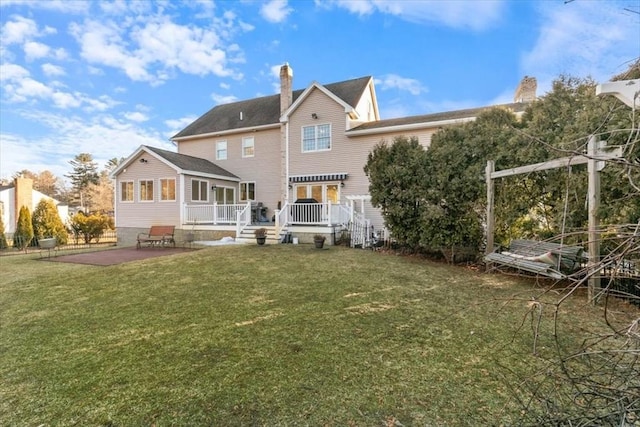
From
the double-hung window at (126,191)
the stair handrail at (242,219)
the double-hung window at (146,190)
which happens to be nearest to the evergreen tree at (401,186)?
the stair handrail at (242,219)

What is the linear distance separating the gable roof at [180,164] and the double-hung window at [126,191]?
705mm

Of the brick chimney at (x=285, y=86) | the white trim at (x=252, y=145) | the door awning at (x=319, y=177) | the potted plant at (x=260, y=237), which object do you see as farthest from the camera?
the white trim at (x=252, y=145)

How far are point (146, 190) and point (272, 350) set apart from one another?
1580 cm

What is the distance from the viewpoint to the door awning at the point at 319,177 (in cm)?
1561

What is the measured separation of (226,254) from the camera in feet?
33.0

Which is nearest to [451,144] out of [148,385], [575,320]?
[575,320]

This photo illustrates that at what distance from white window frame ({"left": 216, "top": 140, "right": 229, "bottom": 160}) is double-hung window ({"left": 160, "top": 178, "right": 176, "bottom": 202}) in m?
4.30

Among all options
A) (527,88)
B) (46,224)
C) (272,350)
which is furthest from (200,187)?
(527,88)

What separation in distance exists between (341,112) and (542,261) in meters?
A: 12.3

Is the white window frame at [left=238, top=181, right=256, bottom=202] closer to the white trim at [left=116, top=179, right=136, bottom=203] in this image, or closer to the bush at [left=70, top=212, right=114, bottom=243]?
the white trim at [left=116, top=179, right=136, bottom=203]

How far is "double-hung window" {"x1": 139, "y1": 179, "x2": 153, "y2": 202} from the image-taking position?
16.4 metres

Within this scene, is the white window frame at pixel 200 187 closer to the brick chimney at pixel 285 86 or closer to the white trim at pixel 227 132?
the white trim at pixel 227 132

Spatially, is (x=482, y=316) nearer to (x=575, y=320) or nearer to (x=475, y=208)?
(x=575, y=320)

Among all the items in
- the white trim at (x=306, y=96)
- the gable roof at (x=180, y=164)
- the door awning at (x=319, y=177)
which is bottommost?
the door awning at (x=319, y=177)
